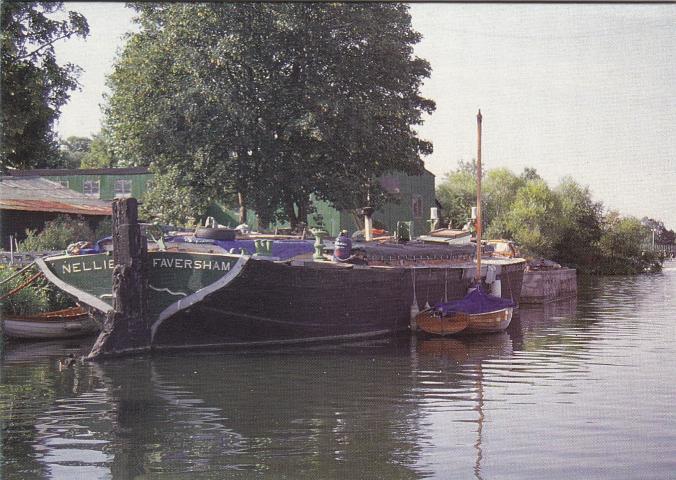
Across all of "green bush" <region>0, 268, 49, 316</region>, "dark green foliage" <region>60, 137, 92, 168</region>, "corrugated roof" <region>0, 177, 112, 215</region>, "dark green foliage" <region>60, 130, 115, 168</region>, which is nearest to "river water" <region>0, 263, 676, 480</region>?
"green bush" <region>0, 268, 49, 316</region>

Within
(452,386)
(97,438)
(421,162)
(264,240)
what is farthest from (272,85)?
(97,438)

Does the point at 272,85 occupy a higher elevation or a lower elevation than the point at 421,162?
higher

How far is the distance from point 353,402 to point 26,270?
14029mm

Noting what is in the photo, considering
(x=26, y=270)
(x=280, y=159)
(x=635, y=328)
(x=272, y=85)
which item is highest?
(x=272, y=85)

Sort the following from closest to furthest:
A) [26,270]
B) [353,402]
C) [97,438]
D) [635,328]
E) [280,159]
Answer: [97,438] < [353,402] < [26,270] < [635,328] < [280,159]

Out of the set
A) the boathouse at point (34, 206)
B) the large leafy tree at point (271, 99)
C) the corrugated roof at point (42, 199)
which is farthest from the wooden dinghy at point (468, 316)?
the corrugated roof at point (42, 199)

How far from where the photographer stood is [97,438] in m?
13.5

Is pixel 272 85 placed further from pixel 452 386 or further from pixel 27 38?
pixel 452 386

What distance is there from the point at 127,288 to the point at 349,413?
8.89 m

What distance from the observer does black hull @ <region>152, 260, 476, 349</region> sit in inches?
933

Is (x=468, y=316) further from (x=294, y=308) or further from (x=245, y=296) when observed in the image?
(x=245, y=296)

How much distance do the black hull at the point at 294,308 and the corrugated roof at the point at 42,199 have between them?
52.1 feet

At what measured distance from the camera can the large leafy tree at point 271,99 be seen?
124 ft

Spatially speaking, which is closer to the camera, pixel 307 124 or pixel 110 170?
A: pixel 307 124
